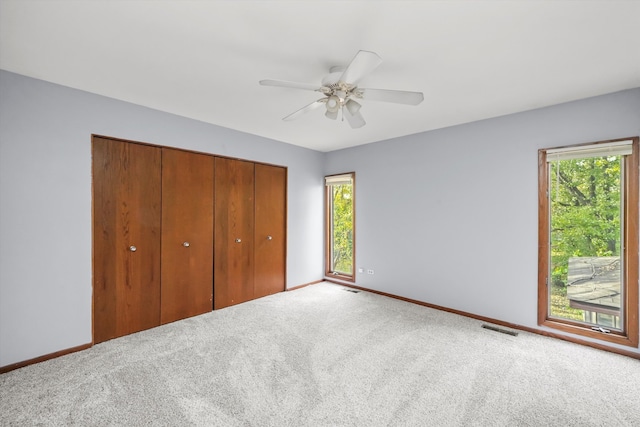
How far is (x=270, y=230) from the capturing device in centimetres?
432

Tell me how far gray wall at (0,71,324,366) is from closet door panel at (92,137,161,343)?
0.35ft

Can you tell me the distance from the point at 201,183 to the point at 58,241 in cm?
148

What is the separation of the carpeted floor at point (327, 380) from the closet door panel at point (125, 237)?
273mm

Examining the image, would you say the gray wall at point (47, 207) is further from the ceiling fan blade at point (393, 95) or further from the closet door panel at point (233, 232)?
the ceiling fan blade at point (393, 95)

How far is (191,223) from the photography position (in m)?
3.40

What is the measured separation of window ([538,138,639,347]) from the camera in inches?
99.7

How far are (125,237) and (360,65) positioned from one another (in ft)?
9.40

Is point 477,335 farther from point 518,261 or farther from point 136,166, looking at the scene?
point 136,166

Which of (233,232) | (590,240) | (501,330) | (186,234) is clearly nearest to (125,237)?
(186,234)

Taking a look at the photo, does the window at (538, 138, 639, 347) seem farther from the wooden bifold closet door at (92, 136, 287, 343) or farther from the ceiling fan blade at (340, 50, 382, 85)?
the wooden bifold closet door at (92, 136, 287, 343)

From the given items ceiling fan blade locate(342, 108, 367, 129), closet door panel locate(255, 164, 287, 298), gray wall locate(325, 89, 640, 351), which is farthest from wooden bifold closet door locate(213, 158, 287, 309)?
ceiling fan blade locate(342, 108, 367, 129)

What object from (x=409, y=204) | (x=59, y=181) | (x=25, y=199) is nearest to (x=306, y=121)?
(x=409, y=204)

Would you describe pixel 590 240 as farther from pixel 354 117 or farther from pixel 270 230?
pixel 270 230

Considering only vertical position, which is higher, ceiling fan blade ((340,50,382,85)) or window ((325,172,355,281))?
ceiling fan blade ((340,50,382,85))
